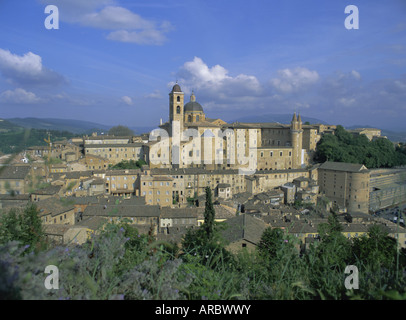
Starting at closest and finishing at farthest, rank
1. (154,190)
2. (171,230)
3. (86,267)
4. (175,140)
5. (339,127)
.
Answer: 1. (86,267)
2. (171,230)
3. (154,190)
4. (175,140)
5. (339,127)

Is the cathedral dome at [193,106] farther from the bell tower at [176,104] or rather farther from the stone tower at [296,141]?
the stone tower at [296,141]

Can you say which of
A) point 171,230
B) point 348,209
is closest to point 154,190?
point 171,230

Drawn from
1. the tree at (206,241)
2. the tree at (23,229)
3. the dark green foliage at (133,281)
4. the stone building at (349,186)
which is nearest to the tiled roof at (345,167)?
the stone building at (349,186)

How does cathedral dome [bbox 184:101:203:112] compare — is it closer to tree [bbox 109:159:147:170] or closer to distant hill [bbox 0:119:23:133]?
tree [bbox 109:159:147:170]

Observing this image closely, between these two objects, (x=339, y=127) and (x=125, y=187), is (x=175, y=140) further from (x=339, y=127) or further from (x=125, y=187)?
(x=339, y=127)

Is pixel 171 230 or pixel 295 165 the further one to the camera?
pixel 295 165

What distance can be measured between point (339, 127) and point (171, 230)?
41270 mm

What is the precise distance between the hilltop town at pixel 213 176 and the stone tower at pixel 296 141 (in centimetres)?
14

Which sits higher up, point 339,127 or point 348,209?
point 339,127

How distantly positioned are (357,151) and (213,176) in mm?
25330

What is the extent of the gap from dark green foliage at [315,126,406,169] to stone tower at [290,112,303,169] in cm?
392

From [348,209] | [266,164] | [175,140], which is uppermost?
[175,140]

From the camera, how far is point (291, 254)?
3.39m
